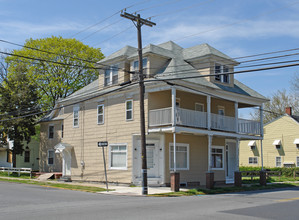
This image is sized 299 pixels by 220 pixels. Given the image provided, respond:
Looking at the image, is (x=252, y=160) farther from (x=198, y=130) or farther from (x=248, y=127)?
(x=198, y=130)

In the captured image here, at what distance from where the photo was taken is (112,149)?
25.6 meters

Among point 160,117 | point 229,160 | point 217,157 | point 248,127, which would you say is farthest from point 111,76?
point 229,160

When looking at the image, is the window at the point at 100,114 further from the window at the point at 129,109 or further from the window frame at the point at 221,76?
the window frame at the point at 221,76

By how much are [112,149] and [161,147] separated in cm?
423

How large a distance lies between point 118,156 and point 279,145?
23.1 m

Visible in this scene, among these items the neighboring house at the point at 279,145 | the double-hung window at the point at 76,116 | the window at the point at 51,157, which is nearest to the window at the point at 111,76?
the double-hung window at the point at 76,116

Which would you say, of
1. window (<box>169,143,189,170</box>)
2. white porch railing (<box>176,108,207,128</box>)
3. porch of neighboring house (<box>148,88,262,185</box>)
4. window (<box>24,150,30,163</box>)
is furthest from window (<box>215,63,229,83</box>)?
window (<box>24,150,30,163</box>)

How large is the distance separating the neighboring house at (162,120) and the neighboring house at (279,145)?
12655 millimetres

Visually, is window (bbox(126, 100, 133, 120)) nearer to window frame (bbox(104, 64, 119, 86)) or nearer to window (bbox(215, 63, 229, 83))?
window frame (bbox(104, 64, 119, 86))

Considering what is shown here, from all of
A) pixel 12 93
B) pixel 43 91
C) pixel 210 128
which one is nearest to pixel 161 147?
pixel 210 128

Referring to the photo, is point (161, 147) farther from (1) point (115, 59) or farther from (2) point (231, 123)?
(1) point (115, 59)

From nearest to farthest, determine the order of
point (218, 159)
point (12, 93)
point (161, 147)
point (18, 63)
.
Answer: point (161, 147) < point (218, 159) < point (12, 93) < point (18, 63)

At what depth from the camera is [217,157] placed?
2736cm

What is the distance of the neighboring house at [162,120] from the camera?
2308 cm
